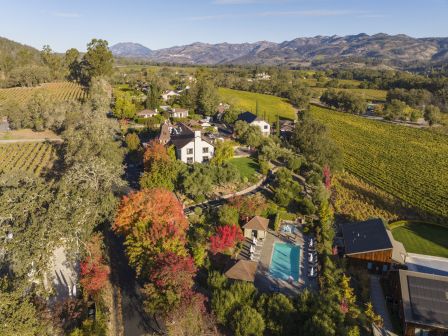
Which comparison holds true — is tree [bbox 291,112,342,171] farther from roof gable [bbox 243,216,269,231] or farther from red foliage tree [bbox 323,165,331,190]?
roof gable [bbox 243,216,269,231]

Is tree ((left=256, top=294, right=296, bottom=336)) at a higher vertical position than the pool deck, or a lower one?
higher

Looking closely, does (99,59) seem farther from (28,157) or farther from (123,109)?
(28,157)

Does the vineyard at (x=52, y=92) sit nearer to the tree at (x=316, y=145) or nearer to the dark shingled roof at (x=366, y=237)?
the tree at (x=316, y=145)

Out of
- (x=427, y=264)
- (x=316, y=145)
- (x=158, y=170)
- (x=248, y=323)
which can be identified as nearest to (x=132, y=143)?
(x=158, y=170)

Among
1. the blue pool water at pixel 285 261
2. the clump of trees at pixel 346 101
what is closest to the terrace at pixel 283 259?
the blue pool water at pixel 285 261

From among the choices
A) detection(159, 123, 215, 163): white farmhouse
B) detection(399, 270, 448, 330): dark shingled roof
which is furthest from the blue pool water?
detection(159, 123, 215, 163): white farmhouse
